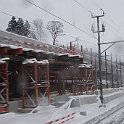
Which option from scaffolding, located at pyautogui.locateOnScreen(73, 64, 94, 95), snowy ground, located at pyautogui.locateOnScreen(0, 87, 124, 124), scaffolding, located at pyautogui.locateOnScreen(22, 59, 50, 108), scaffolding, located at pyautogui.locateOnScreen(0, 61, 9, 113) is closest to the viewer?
snowy ground, located at pyautogui.locateOnScreen(0, 87, 124, 124)

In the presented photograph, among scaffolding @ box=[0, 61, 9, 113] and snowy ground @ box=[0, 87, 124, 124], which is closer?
snowy ground @ box=[0, 87, 124, 124]

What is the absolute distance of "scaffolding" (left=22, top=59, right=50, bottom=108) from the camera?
80.9 ft

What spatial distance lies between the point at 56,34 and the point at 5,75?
62.8 meters

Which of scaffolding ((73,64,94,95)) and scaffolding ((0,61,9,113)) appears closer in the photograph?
scaffolding ((0,61,9,113))

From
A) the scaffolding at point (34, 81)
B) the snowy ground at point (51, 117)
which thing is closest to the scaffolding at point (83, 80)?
the snowy ground at point (51, 117)

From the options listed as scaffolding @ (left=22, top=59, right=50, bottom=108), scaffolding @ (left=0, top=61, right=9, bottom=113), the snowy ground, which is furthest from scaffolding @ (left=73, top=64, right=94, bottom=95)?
scaffolding @ (left=0, top=61, right=9, bottom=113)

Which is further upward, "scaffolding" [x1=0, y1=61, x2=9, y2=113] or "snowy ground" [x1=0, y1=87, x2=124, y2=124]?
"scaffolding" [x1=0, y1=61, x2=9, y2=113]

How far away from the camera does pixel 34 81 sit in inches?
989

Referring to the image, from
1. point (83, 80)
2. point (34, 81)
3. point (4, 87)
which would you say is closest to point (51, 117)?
point (4, 87)

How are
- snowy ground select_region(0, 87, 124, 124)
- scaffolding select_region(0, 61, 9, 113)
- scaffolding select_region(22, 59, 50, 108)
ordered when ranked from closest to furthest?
1. snowy ground select_region(0, 87, 124, 124)
2. scaffolding select_region(0, 61, 9, 113)
3. scaffolding select_region(22, 59, 50, 108)

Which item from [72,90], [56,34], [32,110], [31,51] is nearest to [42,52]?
[31,51]

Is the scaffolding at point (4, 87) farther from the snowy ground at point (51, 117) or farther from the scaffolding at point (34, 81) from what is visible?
the scaffolding at point (34, 81)

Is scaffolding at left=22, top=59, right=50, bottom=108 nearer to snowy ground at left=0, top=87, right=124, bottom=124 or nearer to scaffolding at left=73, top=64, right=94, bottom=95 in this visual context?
snowy ground at left=0, top=87, right=124, bottom=124

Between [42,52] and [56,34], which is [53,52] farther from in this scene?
[56,34]
